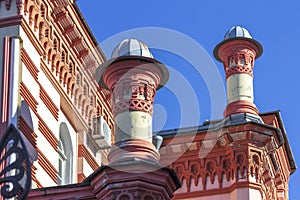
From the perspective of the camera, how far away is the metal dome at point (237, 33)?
19938 mm

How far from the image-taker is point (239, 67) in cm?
1966

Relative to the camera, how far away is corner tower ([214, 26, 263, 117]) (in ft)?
64.4

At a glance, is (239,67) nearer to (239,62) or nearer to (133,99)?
(239,62)

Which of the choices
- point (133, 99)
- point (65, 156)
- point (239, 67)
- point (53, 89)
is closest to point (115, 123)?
point (133, 99)

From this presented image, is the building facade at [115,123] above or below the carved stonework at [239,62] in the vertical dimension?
below

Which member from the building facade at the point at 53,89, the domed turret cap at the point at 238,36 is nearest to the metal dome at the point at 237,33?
the domed turret cap at the point at 238,36

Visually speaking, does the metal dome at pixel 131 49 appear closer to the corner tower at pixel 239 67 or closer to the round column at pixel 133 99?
the round column at pixel 133 99

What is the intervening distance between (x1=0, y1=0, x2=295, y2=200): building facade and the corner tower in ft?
0.06

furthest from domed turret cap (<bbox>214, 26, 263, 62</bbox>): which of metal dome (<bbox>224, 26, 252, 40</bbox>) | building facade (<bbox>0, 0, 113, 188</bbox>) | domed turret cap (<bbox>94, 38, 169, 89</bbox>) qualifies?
domed turret cap (<bbox>94, 38, 169, 89</bbox>)

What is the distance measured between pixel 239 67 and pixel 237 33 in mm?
736

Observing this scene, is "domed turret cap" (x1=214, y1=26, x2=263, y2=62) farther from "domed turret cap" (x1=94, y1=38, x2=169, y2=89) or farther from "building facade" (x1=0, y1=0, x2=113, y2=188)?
"domed turret cap" (x1=94, y1=38, x2=169, y2=89)

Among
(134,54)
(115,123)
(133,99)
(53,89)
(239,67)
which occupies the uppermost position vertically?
(239,67)

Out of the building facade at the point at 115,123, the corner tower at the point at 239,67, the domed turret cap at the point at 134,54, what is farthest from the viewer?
the corner tower at the point at 239,67

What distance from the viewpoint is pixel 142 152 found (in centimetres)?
1462
